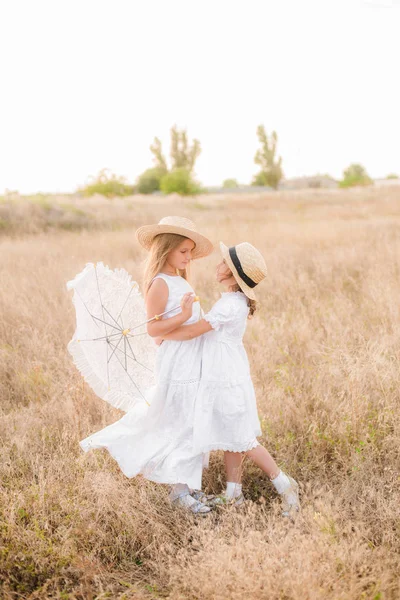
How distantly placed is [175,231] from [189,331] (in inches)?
21.2

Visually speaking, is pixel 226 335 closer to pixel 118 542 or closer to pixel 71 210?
pixel 118 542

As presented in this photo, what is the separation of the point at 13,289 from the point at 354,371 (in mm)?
4372

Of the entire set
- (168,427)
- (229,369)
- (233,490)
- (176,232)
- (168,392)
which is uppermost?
(176,232)

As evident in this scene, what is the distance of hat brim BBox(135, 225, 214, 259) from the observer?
2.51 meters

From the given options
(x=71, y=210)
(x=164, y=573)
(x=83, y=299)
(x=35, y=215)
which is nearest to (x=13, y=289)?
(x=83, y=299)

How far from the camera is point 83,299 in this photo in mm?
2604

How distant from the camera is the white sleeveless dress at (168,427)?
8.32 feet

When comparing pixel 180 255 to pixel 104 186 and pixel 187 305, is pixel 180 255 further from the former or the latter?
pixel 104 186

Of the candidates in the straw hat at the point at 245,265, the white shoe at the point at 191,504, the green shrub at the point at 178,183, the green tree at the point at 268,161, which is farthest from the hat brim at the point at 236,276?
the green tree at the point at 268,161

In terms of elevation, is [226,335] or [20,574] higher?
[226,335]

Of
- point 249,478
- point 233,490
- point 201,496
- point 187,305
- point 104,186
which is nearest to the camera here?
point 187,305

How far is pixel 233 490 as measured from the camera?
2623mm

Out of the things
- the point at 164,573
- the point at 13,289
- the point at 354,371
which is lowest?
the point at 164,573

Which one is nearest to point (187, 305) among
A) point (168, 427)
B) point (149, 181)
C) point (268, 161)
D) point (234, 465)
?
point (168, 427)
